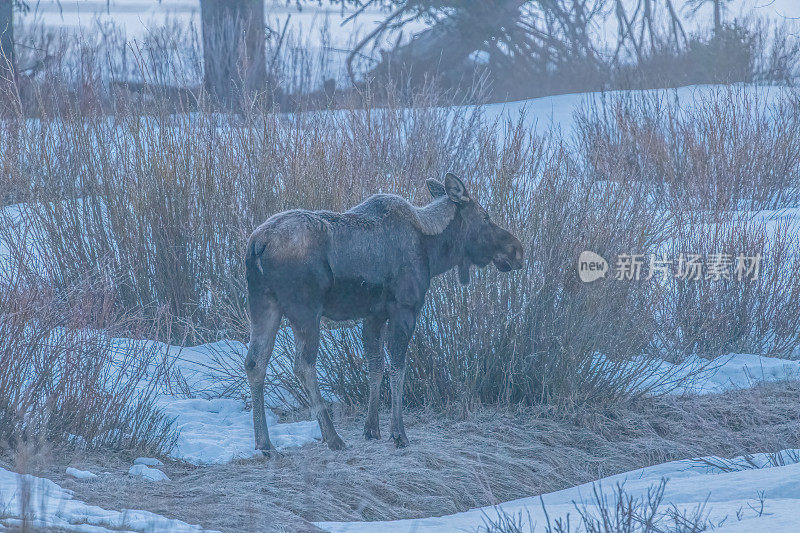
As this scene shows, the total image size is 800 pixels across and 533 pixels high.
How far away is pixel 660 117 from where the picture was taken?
1652 centimetres

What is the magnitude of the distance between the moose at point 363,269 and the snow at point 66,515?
5.20ft

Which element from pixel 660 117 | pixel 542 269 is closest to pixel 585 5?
pixel 660 117

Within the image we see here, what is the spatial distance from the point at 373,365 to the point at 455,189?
129 cm

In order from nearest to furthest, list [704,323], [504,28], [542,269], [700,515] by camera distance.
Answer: [700,515] → [542,269] → [704,323] → [504,28]

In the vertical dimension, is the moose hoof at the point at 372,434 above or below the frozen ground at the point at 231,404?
above

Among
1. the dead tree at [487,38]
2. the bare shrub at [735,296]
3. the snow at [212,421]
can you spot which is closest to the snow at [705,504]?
the snow at [212,421]

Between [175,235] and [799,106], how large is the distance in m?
10.3

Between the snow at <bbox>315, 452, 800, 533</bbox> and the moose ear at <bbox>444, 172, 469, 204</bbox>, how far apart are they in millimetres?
2004

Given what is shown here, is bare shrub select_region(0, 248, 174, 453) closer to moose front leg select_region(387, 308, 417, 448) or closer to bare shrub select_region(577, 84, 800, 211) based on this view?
moose front leg select_region(387, 308, 417, 448)

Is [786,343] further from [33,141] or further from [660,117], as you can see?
[33,141]

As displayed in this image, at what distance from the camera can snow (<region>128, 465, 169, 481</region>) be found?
6.14m

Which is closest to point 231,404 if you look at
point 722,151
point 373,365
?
point 373,365

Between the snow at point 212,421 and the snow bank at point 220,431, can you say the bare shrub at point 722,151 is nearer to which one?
the snow at point 212,421

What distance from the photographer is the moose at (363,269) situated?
6.14 metres
